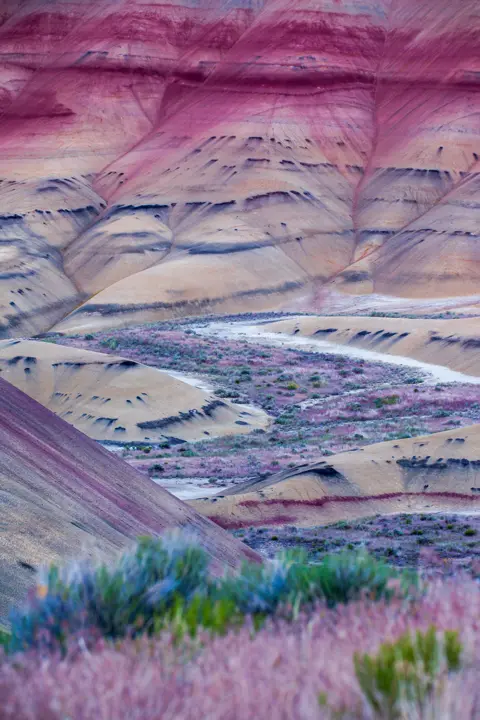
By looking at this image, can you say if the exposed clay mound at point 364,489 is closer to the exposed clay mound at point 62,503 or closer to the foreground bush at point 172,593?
the exposed clay mound at point 62,503

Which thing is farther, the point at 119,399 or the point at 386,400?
the point at 386,400

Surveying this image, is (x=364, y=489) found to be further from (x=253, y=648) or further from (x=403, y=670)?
(x=403, y=670)

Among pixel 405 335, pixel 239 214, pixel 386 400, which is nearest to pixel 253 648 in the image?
pixel 386 400

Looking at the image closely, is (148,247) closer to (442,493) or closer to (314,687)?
(442,493)

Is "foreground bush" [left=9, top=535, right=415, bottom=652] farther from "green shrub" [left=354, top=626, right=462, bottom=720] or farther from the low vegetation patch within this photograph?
"green shrub" [left=354, top=626, right=462, bottom=720]

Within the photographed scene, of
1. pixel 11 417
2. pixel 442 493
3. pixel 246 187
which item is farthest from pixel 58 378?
pixel 246 187

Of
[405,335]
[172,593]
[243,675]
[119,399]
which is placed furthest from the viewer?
[405,335]
